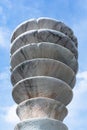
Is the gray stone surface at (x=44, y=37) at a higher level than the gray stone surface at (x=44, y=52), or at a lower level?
higher

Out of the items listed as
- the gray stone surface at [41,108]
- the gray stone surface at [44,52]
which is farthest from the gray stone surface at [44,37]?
the gray stone surface at [41,108]

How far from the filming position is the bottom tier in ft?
14.2

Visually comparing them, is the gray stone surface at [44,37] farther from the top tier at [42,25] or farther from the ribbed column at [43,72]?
the top tier at [42,25]

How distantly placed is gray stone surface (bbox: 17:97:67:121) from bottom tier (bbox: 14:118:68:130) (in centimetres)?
12

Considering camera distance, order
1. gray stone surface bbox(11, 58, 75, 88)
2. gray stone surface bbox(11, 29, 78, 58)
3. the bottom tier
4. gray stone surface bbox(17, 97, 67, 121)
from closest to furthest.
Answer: the bottom tier, gray stone surface bbox(17, 97, 67, 121), gray stone surface bbox(11, 58, 75, 88), gray stone surface bbox(11, 29, 78, 58)

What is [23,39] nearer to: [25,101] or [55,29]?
[55,29]

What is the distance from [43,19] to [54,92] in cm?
109

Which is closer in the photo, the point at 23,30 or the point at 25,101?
the point at 25,101

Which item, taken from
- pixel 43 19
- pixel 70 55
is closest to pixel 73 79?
pixel 70 55

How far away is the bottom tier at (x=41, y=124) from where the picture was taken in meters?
4.33

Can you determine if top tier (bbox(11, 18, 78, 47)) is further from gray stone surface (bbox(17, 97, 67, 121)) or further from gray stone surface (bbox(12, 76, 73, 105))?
gray stone surface (bbox(17, 97, 67, 121))

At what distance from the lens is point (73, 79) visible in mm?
4848

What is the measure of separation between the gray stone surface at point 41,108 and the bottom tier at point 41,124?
119mm

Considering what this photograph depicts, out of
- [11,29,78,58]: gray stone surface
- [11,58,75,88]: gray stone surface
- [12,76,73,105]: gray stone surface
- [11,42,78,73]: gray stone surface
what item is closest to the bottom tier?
[12,76,73,105]: gray stone surface
